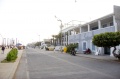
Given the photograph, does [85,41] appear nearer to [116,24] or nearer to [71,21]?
[116,24]

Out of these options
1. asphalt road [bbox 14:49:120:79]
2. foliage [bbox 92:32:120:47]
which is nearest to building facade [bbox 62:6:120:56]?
foliage [bbox 92:32:120:47]

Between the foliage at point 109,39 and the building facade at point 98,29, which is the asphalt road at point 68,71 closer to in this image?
the foliage at point 109,39

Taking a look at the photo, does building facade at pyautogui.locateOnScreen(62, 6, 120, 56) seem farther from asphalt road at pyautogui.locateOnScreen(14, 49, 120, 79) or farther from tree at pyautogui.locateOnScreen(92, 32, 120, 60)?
asphalt road at pyautogui.locateOnScreen(14, 49, 120, 79)

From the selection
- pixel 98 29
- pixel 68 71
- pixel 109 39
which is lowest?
pixel 68 71

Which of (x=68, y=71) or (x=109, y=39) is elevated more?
(x=109, y=39)

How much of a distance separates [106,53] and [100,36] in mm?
12362

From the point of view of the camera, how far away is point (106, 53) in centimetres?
3391

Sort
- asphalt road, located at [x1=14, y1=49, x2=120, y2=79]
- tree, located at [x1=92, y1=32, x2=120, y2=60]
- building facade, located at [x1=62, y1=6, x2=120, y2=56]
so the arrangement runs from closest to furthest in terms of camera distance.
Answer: asphalt road, located at [x1=14, y1=49, x2=120, y2=79], tree, located at [x1=92, y1=32, x2=120, y2=60], building facade, located at [x1=62, y1=6, x2=120, y2=56]

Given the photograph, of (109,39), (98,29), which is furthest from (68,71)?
(98,29)

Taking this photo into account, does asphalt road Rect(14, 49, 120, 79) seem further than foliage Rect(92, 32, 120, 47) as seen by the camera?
No

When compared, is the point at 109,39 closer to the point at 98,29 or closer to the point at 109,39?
the point at 109,39

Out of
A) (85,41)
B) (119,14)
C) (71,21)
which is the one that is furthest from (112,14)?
(71,21)

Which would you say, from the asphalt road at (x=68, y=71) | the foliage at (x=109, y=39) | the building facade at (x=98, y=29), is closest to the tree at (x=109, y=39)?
the foliage at (x=109, y=39)

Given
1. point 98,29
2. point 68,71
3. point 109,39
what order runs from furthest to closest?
point 98,29, point 109,39, point 68,71
